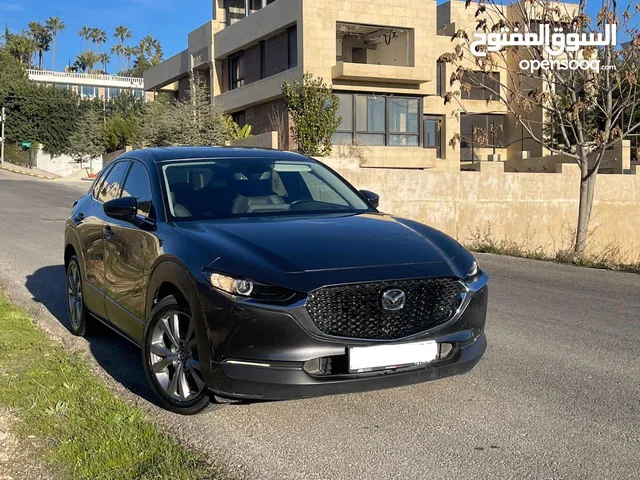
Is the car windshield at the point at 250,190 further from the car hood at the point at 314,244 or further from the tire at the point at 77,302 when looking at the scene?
the tire at the point at 77,302

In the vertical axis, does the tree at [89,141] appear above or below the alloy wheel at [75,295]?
above

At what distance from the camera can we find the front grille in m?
3.88

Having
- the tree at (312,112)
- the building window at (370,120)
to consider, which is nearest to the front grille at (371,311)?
the tree at (312,112)

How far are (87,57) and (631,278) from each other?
391 ft

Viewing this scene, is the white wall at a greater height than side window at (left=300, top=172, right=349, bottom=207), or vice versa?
the white wall

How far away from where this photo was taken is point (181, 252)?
4.35m

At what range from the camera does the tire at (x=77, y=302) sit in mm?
6469

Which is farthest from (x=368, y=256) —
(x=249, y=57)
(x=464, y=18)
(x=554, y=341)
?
(x=464, y=18)

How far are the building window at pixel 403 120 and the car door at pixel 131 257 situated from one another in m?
27.3

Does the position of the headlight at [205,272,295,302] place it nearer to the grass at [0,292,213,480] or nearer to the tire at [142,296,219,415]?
the tire at [142,296,219,415]

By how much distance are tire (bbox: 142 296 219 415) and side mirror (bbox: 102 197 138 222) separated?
0.92 metres

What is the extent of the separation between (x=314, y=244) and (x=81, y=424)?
168 cm

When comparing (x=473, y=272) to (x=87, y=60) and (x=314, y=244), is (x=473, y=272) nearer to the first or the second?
(x=314, y=244)

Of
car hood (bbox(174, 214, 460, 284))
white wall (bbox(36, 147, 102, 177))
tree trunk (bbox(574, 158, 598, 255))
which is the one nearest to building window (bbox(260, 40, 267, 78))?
tree trunk (bbox(574, 158, 598, 255))
